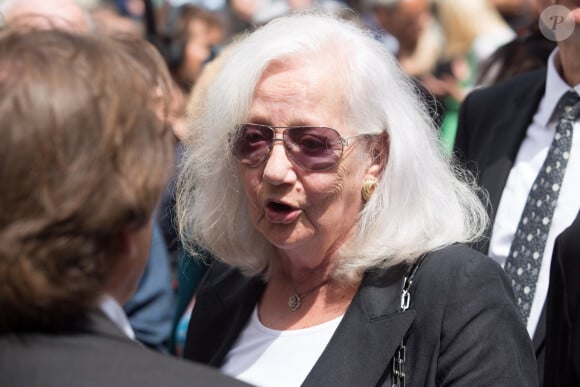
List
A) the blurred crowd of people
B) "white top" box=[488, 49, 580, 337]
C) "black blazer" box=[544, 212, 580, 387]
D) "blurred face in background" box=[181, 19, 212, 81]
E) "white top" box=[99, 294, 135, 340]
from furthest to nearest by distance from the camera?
"blurred face in background" box=[181, 19, 212, 81] < the blurred crowd of people < "white top" box=[488, 49, 580, 337] < "black blazer" box=[544, 212, 580, 387] < "white top" box=[99, 294, 135, 340]

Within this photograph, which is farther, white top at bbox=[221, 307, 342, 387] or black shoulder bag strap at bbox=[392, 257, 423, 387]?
white top at bbox=[221, 307, 342, 387]

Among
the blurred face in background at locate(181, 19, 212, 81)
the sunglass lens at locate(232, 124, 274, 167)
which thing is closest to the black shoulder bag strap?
the sunglass lens at locate(232, 124, 274, 167)

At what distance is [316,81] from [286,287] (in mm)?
680

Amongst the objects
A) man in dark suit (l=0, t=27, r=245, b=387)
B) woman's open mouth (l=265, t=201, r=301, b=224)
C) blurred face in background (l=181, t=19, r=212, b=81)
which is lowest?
blurred face in background (l=181, t=19, r=212, b=81)

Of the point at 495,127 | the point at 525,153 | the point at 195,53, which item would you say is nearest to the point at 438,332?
the point at 525,153

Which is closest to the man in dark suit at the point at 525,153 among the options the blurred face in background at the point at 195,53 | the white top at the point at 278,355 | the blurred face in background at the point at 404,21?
the white top at the point at 278,355

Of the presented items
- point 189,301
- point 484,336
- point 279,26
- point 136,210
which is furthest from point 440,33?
point 136,210

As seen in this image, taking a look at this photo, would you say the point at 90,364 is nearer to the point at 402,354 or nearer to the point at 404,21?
the point at 402,354

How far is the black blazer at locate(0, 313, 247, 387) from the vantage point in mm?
1396

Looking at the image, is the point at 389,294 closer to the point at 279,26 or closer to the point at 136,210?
the point at 279,26

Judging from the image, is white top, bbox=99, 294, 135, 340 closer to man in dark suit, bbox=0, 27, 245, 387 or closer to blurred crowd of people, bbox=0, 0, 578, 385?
man in dark suit, bbox=0, 27, 245, 387

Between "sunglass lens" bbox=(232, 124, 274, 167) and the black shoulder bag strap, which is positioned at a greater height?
"sunglass lens" bbox=(232, 124, 274, 167)

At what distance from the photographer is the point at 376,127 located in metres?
2.71

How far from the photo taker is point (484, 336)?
2400mm
